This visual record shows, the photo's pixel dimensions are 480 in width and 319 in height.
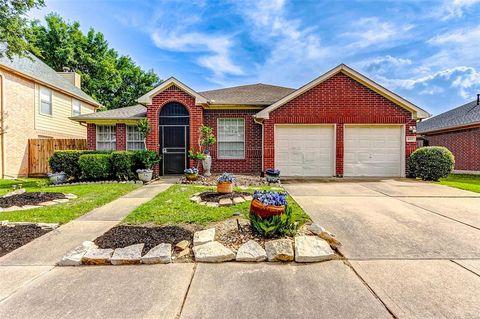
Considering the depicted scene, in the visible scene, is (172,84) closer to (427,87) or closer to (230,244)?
(230,244)

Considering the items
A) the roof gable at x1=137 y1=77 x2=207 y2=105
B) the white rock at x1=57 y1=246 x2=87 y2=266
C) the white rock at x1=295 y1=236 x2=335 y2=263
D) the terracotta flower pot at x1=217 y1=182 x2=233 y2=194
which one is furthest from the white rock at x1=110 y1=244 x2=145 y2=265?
the roof gable at x1=137 y1=77 x2=207 y2=105

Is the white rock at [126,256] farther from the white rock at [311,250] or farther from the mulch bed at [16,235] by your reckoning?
the white rock at [311,250]

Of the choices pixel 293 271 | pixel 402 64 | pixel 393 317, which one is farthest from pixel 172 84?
pixel 402 64

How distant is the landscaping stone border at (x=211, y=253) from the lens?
3.38 meters

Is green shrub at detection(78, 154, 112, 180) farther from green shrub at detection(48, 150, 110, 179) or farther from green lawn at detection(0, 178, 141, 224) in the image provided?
green lawn at detection(0, 178, 141, 224)

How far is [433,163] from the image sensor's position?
10383 millimetres

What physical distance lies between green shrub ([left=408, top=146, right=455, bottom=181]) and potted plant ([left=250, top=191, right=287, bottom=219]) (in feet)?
30.9

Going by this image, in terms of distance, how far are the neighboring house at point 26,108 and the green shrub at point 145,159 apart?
5834 mm

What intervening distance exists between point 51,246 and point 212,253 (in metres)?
2.63

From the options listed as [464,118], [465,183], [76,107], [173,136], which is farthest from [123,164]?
[464,118]

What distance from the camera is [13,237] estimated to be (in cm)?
426

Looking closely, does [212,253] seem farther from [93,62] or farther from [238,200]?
[93,62]

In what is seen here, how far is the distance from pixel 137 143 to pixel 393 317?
13.0 m

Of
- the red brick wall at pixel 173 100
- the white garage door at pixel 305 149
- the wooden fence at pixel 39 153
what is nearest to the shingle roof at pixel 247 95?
the red brick wall at pixel 173 100
